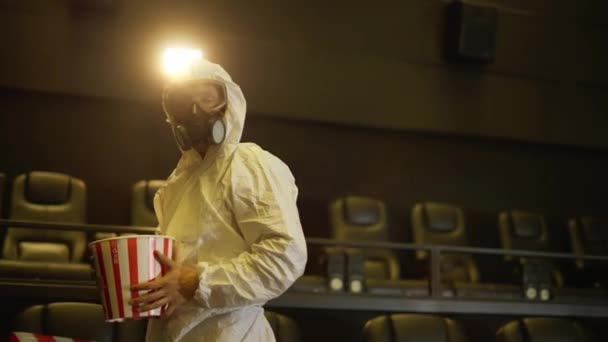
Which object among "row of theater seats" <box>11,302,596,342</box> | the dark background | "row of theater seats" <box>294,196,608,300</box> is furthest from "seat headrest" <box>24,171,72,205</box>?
"row of theater seats" <box>294,196,608,300</box>

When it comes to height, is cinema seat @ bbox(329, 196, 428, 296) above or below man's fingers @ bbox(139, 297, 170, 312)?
above

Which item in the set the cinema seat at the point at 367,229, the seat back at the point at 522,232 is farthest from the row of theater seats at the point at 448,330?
the seat back at the point at 522,232

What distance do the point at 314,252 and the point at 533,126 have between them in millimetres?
1888

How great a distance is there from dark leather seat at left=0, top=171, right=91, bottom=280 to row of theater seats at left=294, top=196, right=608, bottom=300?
123 cm

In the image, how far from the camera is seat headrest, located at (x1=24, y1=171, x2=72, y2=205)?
4238 millimetres

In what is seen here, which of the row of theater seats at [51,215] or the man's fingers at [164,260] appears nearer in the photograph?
the man's fingers at [164,260]

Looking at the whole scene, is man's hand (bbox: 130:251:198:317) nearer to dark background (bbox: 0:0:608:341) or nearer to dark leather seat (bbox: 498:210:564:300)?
dark background (bbox: 0:0:608:341)

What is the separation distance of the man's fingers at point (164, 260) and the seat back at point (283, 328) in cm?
177

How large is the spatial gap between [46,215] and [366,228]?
1849mm

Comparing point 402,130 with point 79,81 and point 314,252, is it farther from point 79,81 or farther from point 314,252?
point 79,81

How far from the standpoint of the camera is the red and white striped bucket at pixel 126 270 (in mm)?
1605

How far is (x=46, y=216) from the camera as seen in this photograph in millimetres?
4195

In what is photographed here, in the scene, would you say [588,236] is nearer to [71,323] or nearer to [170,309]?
[71,323]

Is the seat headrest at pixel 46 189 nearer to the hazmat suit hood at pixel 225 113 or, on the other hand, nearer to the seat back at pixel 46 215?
the seat back at pixel 46 215
